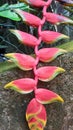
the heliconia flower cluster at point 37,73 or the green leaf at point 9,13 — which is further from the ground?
the green leaf at point 9,13

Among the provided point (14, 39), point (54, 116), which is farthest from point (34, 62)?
point (14, 39)

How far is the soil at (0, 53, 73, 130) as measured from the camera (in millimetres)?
832

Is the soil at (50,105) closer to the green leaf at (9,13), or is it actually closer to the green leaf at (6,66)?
the green leaf at (6,66)

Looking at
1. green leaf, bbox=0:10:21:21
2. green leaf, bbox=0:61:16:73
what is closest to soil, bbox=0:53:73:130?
green leaf, bbox=0:61:16:73

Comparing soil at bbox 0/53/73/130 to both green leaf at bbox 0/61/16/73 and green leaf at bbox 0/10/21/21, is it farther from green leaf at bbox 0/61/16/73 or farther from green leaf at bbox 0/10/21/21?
green leaf at bbox 0/10/21/21

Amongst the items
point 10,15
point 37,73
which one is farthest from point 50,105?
point 10,15

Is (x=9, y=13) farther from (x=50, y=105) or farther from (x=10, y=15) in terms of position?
(x=50, y=105)

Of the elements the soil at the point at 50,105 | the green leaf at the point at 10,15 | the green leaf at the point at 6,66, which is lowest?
the soil at the point at 50,105

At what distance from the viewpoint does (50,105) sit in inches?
34.5

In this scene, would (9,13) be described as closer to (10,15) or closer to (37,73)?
(10,15)

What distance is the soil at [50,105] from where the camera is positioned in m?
0.83

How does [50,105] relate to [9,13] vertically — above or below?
below

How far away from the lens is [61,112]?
883mm

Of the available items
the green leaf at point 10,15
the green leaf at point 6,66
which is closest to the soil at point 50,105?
the green leaf at point 6,66
